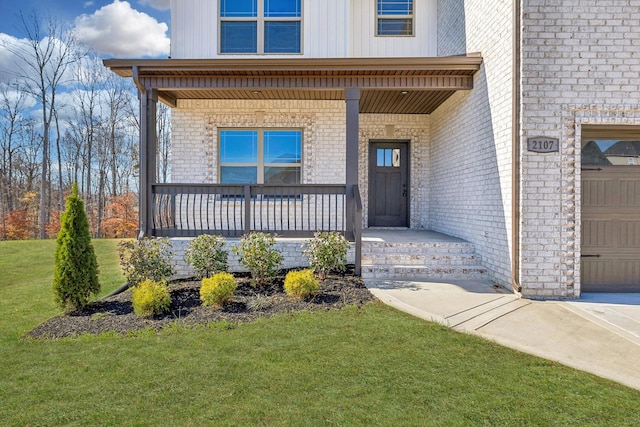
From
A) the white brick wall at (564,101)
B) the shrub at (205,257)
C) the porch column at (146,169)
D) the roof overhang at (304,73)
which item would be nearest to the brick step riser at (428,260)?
the white brick wall at (564,101)

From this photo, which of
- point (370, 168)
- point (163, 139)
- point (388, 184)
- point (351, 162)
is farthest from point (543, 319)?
point (163, 139)

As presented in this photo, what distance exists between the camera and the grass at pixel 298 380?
2.45 meters

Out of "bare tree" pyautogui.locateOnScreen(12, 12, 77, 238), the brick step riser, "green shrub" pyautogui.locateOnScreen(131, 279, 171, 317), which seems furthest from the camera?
"bare tree" pyautogui.locateOnScreen(12, 12, 77, 238)

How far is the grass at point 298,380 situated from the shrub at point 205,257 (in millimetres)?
1793

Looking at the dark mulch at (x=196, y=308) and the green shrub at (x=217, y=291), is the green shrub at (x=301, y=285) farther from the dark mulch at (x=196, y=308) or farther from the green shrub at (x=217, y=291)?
the green shrub at (x=217, y=291)

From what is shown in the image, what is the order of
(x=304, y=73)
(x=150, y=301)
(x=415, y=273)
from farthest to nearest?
(x=304, y=73)
(x=415, y=273)
(x=150, y=301)

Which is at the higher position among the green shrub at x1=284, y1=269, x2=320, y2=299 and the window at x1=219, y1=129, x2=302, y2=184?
the window at x1=219, y1=129, x2=302, y2=184

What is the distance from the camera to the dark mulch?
4.20 metres

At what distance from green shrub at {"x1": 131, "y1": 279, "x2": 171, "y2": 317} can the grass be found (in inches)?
23.9

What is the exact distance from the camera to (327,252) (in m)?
5.83

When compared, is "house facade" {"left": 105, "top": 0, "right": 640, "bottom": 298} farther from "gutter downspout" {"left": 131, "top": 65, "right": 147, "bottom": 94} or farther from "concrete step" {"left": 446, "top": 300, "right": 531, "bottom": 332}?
"concrete step" {"left": 446, "top": 300, "right": 531, "bottom": 332}

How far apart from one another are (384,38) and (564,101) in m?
4.83

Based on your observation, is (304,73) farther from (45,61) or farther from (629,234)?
(45,61)

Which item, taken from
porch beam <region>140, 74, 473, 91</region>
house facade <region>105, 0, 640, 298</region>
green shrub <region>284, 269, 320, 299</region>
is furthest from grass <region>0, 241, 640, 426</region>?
porch beam <region>140, 74, 473, 91</region>
